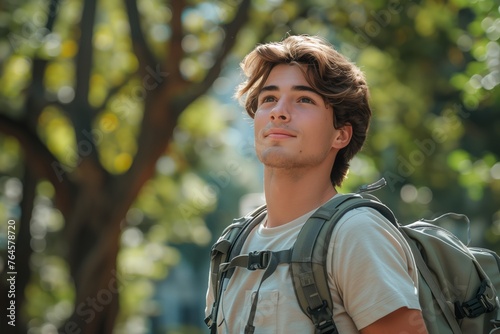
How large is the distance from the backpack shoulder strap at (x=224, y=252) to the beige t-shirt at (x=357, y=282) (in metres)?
0.27

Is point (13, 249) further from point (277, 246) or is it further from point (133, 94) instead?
point (277, 246)

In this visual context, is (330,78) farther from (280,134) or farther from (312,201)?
(312,201)

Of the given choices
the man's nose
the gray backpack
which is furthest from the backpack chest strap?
the man's nose

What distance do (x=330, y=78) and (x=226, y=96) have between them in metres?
13.3

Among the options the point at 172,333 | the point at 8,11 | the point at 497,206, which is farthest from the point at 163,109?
the point at 172,333

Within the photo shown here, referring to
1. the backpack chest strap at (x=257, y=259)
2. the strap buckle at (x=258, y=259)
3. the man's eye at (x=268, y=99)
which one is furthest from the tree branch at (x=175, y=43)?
the strap buckle at (x=258, y=259)

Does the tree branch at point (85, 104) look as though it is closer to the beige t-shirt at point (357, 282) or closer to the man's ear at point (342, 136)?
the man's ear at point (342, 136)

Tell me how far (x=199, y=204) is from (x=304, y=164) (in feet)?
45.8

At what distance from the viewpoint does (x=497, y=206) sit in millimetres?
16250

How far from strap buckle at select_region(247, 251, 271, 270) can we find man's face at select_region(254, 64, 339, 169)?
1.18 feet

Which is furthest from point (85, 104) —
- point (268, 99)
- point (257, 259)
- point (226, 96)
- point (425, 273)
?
point (425, 273)

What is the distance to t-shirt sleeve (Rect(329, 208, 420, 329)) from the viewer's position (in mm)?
2990

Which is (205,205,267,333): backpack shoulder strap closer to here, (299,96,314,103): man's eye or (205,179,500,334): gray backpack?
(205,179,500,334): gray backpack

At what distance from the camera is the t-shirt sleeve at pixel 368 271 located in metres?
2.99
